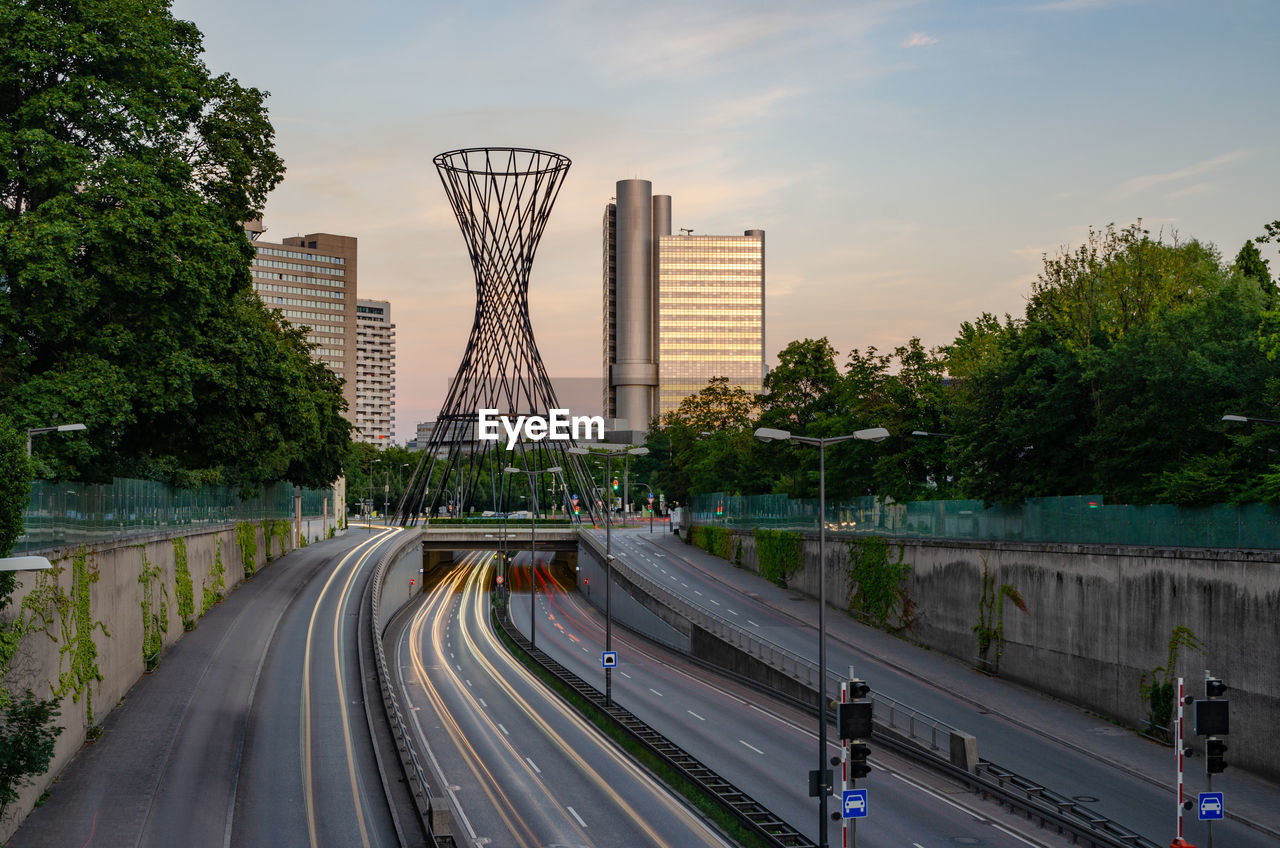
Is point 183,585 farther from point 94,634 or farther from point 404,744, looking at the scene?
point 404,744

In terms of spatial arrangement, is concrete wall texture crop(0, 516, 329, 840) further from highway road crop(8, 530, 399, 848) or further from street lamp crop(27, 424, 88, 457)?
street lamp crop(27, 424, 88, 457)

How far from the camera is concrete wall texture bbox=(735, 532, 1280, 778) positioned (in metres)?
35.7

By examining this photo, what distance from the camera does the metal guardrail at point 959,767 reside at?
29.8 metres

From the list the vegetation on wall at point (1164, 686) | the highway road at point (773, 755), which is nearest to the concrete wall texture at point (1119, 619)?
the vegetation on wall at point (1164, 686)

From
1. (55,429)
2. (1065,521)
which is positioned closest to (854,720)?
(1065,521)

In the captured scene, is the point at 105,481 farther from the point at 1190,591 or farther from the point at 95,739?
the point at 1190,591

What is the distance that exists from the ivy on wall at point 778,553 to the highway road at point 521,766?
20213 mm

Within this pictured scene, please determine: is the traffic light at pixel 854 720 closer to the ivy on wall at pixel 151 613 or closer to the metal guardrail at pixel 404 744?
the metal guardrail at pixel 404 744

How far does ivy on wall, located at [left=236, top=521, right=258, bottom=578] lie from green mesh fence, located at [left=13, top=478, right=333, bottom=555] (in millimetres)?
787

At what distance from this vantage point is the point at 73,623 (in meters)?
35.8

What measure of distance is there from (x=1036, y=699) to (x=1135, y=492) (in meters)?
9.53

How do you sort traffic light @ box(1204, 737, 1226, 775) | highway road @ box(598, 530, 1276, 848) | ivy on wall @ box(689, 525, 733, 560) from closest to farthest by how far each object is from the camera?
traffic light @ box(1204, 737, 1226, 775)
highway road @ box(598, 530, 1276, 848)
ivy on wall @ box(689, 525, 733, 560)

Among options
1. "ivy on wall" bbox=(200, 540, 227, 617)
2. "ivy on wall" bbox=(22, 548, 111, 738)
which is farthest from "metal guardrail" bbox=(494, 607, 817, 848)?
"ivy on wall" bbox=(200, 540, 227, 617)

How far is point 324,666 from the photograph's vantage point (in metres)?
52.1
